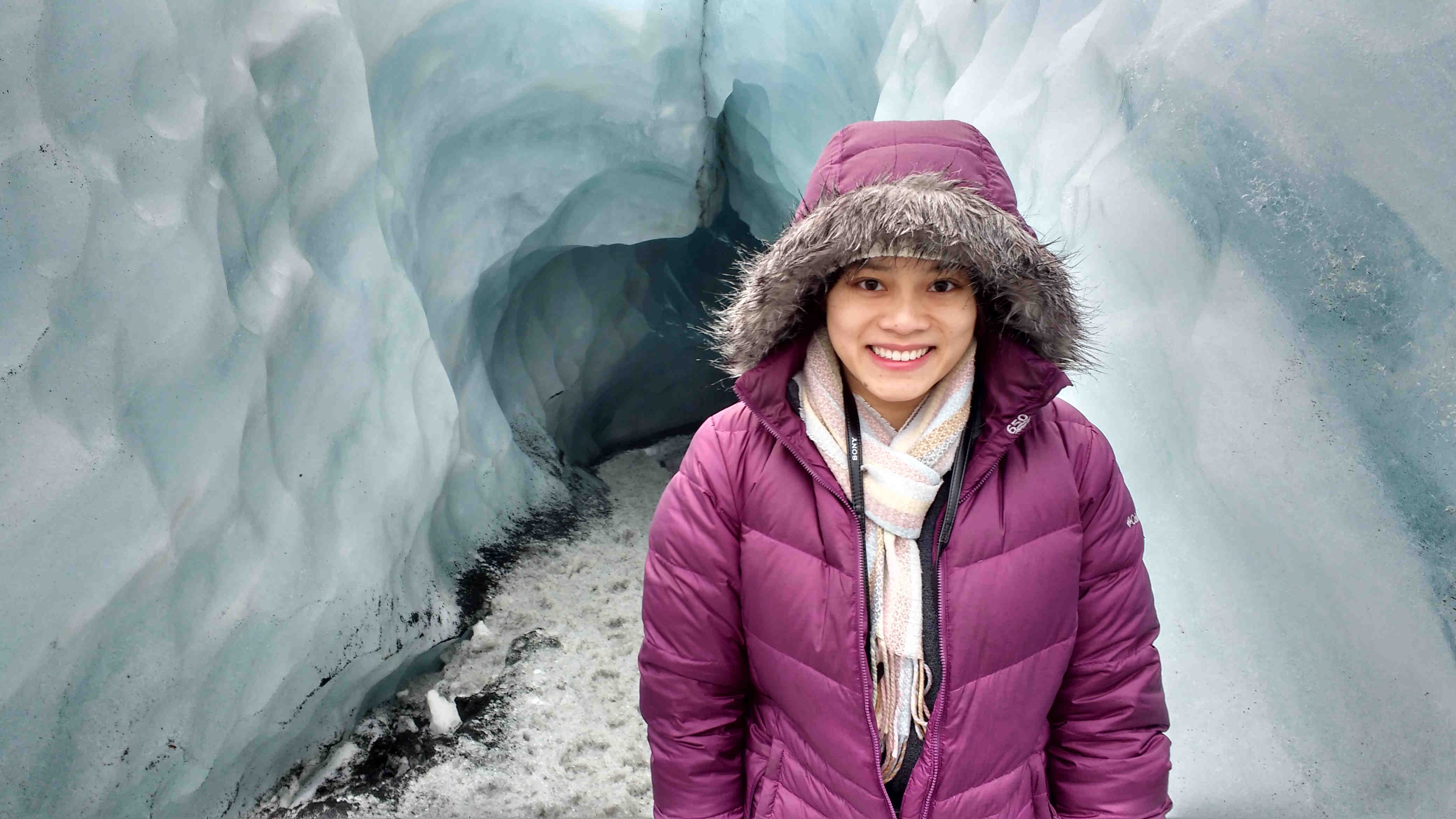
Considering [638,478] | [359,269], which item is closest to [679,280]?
[638,478]

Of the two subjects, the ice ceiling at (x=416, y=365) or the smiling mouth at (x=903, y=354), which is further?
the ice ceiling at (x=416, y=365)

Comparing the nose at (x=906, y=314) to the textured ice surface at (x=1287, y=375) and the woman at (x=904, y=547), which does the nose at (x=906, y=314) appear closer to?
the woman at (x=904, y=547)

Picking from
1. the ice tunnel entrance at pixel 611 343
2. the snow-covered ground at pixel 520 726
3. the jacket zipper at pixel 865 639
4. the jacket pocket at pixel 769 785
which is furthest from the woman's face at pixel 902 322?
the ice tunnel entrance at pixel 611 343

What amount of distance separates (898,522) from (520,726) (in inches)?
67.8

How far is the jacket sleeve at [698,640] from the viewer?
109 centimetres

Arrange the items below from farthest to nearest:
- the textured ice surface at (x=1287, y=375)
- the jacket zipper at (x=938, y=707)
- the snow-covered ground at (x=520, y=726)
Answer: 1. the snow-covered ground at (x=520, y=726)
2. the textured ice surface at (x=1287, y=375)
3. the jacket zipper at (x=938, y=707)

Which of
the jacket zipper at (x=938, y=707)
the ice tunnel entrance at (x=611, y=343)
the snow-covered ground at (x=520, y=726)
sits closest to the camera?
the jacket zipper at (x=938, y=707)

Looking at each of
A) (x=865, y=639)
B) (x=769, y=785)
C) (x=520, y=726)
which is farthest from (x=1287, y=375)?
(x=520, y=726)

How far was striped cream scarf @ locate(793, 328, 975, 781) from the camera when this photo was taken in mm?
1032

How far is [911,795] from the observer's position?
101cm

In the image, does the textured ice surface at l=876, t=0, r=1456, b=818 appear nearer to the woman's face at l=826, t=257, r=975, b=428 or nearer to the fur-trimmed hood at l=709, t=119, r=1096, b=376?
the fur-trimmed hood at l=709, t=119, r=1096, b=376

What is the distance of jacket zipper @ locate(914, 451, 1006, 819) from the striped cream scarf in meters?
0.02

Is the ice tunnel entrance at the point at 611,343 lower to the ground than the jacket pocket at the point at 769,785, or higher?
lower

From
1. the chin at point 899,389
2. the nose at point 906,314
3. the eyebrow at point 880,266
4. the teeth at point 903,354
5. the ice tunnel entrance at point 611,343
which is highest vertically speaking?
the eyebrow at point 880,266
